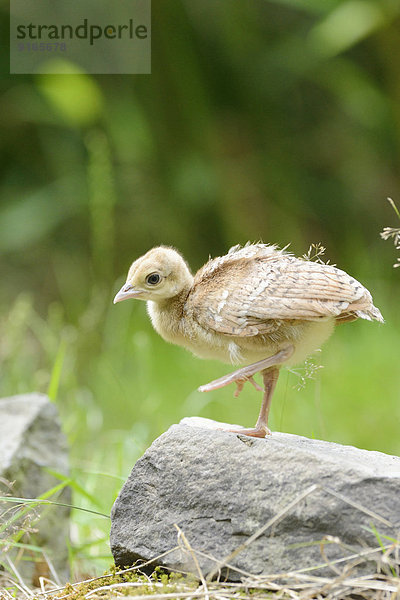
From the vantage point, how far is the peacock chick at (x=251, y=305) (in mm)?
2660

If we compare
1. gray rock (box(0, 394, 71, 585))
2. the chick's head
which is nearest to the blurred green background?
gray rock (box(0, 394, 71, 585))

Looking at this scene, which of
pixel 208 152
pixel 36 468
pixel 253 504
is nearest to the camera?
pixel 253 504

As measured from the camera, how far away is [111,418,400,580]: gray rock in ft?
7.62

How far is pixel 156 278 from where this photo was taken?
2875mm

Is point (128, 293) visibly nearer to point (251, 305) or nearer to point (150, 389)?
point (251, 305)

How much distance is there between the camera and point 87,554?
12.5 feet
